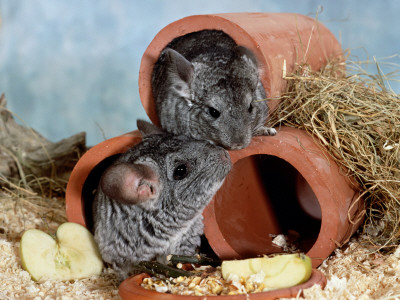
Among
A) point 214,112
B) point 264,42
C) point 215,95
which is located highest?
point 264,42

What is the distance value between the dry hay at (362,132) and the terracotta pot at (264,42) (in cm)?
22

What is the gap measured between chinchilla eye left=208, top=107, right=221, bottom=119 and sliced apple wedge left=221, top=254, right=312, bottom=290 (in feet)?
4.01

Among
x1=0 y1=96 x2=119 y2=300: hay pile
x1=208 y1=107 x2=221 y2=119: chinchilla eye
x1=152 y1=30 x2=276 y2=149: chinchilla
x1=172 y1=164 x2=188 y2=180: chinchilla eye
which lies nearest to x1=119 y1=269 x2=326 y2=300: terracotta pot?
x1=0 y1=96 x2=119 y2=300: hay pile

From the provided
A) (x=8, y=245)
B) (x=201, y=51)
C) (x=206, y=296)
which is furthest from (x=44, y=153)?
(x=206, y=296)

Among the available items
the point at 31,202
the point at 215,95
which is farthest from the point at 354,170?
the point at 31,202

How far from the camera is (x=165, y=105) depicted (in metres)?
4.71

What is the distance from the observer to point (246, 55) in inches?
170

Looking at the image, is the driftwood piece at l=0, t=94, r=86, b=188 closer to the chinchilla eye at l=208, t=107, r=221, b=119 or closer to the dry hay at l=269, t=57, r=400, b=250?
the chinchilla eye at l=208, t=107, r=221, b=119

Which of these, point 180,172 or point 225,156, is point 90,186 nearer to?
point 180,172

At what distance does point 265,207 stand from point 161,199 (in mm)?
1365

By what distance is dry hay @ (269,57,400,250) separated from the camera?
4.11 meters

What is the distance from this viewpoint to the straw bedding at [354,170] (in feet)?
13.3

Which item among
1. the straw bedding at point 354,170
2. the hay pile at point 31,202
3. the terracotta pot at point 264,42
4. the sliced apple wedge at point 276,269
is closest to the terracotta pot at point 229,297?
the sliced apple wedge at point 276,269

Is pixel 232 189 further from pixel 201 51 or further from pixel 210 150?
pixel 201 51
